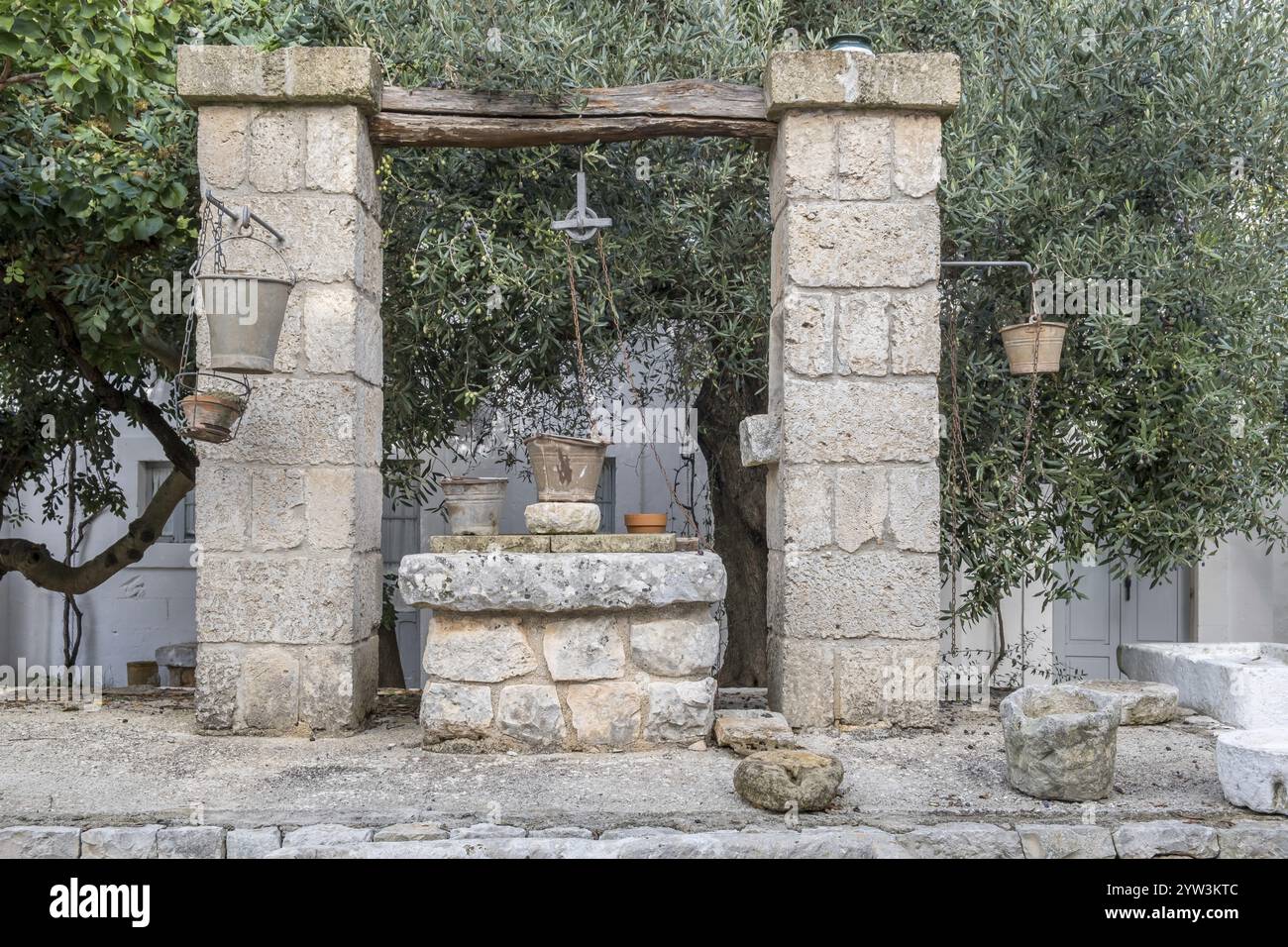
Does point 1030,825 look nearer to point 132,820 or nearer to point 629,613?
point 629,613

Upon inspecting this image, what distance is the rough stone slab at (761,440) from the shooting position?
200 inches

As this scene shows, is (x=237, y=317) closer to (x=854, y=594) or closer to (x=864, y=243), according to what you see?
(x=864, y=243)

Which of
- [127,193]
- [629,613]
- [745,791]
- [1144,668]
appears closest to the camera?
[745,791]

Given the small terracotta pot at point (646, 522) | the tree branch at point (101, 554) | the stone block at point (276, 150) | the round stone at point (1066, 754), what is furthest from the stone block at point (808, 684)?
the tree branch at point (101, 554)

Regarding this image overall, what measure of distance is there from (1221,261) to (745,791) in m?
4.06

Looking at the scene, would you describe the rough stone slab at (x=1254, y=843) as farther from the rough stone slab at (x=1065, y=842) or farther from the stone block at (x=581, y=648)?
the stone block at (x=581, y=648)

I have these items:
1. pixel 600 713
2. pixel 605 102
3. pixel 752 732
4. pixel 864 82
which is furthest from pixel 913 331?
pixel 600 713

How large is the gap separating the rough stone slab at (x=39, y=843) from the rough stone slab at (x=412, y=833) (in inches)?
37.4

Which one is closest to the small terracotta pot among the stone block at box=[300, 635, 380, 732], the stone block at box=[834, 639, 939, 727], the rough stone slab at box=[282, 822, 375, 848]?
the stone block at box=[834, 639, 939, 727]

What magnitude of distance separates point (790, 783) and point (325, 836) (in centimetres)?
152

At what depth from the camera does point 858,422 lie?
16.0ft

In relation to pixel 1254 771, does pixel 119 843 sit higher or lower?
lower

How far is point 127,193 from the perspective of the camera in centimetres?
543
